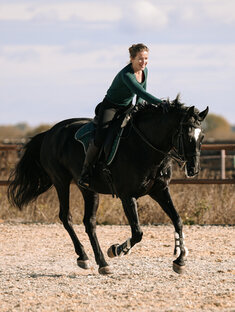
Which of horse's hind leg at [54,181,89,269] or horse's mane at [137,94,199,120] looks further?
horse's hind leg at [54,181,89,269]

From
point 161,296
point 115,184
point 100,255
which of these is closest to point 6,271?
point 100,255

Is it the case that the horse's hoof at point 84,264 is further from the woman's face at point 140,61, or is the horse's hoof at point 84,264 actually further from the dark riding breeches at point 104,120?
the woman's face at point 140,61

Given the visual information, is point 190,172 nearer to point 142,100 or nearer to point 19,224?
point 142,100

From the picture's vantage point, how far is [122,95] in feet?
28.7

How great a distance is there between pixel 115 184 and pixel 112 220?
5850 millimetres

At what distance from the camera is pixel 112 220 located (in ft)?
47.3

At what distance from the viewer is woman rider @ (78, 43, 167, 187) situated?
8.27 metres

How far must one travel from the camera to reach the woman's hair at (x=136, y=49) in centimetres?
838

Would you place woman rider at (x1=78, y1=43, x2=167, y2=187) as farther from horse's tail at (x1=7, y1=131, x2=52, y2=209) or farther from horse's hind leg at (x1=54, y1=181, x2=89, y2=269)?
horse's tail at (x1=7, y1=131, x2=52, y2=209)

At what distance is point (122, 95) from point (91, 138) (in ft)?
2.38

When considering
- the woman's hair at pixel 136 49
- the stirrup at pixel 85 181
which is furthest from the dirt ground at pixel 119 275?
the woman's hair at pixel 136 49

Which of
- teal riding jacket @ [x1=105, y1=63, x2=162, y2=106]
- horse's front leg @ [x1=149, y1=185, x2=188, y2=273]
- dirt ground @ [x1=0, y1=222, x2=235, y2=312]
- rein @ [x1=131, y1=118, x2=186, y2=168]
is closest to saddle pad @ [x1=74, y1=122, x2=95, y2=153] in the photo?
teal riding jacket @ [x1=105, y1=63, x2=162, y2=106]

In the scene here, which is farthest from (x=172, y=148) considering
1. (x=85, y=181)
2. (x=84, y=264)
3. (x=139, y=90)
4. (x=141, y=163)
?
A: (x=84, y=264)

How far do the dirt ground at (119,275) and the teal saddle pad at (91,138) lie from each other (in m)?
1.50
